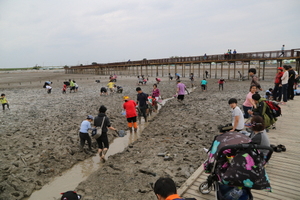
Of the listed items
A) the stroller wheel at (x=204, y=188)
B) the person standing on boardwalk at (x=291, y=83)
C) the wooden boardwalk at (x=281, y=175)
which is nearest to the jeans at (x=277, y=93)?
the person standing on boardwalk at (x=291, y=83)

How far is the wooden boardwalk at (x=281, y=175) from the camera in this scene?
3.56 metres

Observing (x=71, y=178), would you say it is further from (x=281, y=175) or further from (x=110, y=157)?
(x=281, y=175)

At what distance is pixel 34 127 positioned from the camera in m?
9.75

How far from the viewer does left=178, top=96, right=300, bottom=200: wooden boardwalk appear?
356 cm

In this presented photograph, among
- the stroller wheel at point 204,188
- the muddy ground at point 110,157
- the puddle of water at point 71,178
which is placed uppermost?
the stroller wheel at point 204,188

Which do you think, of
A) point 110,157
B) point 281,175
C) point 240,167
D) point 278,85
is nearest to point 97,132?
point 110,157

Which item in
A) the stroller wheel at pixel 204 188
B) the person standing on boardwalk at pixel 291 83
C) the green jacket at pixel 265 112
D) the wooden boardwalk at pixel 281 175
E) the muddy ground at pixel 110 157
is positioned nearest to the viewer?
the wooden boardwalk at pixel 281 175

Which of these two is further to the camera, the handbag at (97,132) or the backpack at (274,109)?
the handbag at (97,132)

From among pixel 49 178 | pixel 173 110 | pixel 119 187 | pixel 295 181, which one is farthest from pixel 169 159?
pixel 173 110

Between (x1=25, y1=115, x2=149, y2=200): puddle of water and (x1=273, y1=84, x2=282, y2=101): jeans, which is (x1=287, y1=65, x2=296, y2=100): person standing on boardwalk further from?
(x1=25, y1=115, x2=149, y2=200): puddle of water

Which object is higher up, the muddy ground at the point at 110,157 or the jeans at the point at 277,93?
the jeans at the point at 277,93

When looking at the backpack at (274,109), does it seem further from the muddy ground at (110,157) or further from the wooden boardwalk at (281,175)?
the muddy ground at (110,157)

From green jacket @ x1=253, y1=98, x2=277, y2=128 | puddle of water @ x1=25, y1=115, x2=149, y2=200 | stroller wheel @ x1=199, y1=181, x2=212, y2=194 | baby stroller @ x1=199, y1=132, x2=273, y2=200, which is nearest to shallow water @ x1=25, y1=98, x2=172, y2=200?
puddle of water @ x1=25, y1=115, x2=149, y2=200

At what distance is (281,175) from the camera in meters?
4.11
